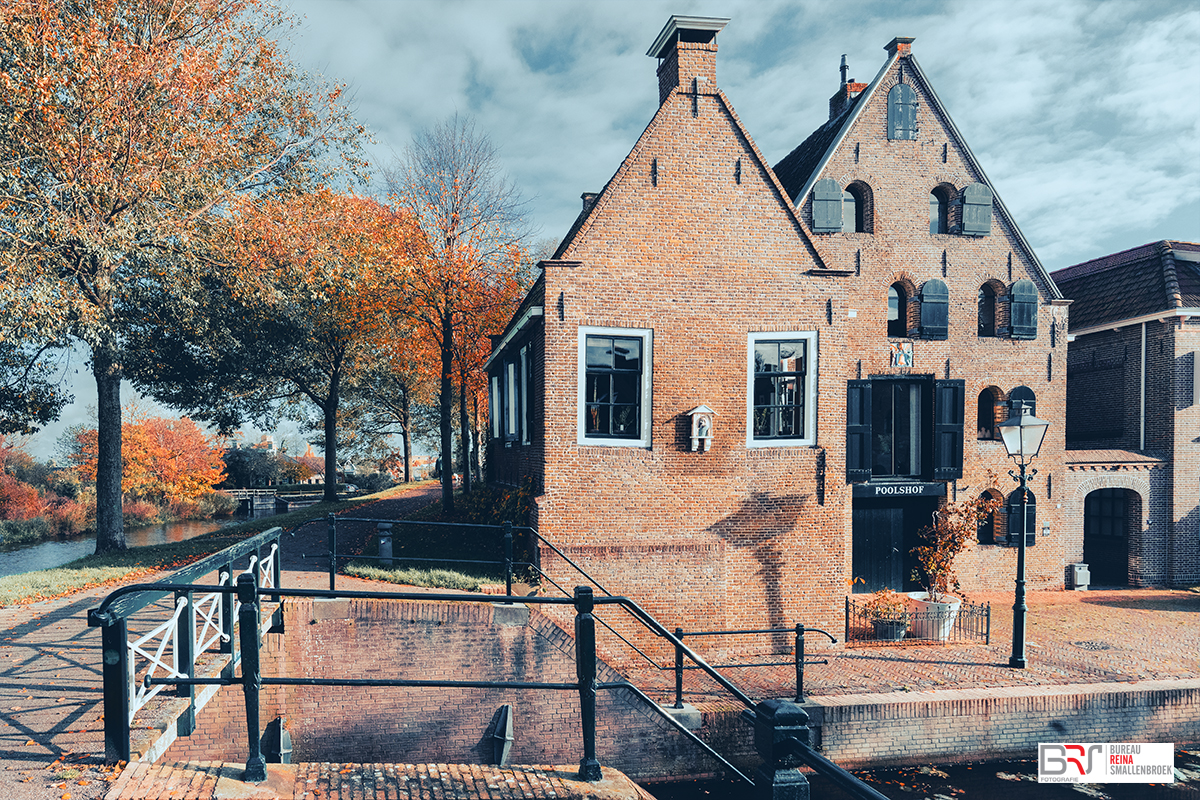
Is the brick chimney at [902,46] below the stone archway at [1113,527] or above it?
above

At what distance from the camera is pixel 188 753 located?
6.86 m

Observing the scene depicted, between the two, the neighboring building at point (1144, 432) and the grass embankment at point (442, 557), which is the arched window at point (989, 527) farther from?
the grass embankment at point (442, 557)

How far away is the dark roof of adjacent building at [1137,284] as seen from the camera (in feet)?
57.1

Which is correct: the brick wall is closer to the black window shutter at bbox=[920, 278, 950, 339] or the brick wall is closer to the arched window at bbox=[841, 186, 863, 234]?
the black window shutter at bbox=[920, 278, 950, 339]

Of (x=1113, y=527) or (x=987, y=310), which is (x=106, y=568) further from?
(x=1113, y=527)

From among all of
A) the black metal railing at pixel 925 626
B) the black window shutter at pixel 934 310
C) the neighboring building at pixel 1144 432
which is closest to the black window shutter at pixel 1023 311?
the black window shutter at pixel 934 310

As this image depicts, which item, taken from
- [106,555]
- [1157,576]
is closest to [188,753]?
[106,555]

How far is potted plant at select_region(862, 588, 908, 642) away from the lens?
39.9ft

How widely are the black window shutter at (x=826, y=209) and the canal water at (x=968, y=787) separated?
36.5 ft

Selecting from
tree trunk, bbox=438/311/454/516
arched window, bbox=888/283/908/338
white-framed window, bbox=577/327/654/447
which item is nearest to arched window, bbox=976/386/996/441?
arched window, bbox=888/283/908/338

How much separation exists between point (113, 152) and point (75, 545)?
16.8 m

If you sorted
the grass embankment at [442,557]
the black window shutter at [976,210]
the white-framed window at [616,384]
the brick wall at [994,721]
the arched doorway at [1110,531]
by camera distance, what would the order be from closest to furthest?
the brick wall at [994,721] < the grass embankment at [442,557] < the white-framed window at [616,384] < the black window shutter at [976,210] < the arched doorway at [1110,531]

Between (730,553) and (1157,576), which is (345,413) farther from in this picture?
(1157,576)

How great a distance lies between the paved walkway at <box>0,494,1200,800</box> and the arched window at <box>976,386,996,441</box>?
402 cm
